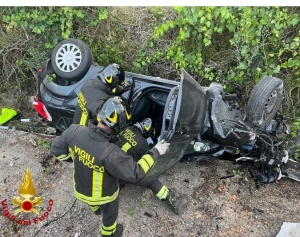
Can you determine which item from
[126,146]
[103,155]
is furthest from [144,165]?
[126,146]

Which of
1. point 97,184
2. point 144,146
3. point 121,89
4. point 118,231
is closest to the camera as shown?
point 97,184

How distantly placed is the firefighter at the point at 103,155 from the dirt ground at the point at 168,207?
0.85 meters

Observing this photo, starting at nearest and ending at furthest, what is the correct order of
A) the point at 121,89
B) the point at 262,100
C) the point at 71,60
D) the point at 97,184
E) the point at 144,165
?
the point at 144,165 → the point at 97,184 → the point at 262,100 → the point at 121,89 → the point at 71,60

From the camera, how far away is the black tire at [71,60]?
4.32 m

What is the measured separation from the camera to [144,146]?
359cm

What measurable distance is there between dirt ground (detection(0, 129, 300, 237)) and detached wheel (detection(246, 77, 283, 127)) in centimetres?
106

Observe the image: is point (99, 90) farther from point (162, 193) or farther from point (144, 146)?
point (162, 193)

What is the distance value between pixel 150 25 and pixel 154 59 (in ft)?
1.90

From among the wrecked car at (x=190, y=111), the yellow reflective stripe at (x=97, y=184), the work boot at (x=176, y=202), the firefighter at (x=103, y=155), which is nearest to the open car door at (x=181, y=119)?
the wrecked car at (x=190, y=111)

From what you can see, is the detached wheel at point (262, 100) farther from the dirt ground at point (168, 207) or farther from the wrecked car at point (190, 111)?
the dirt ground at point (168, 207)

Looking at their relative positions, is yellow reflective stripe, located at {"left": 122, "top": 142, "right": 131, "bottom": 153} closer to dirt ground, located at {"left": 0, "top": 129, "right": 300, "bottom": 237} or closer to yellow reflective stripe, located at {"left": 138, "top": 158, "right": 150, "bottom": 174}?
yellow reflective stripe, located at {"left": 138, "top": 158, "right": 150, "bottom": 174}

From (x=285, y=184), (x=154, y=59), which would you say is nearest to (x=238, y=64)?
(x=154, y=59)

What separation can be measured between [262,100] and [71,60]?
2.54 metres

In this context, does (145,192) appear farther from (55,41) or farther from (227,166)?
(55,41)
